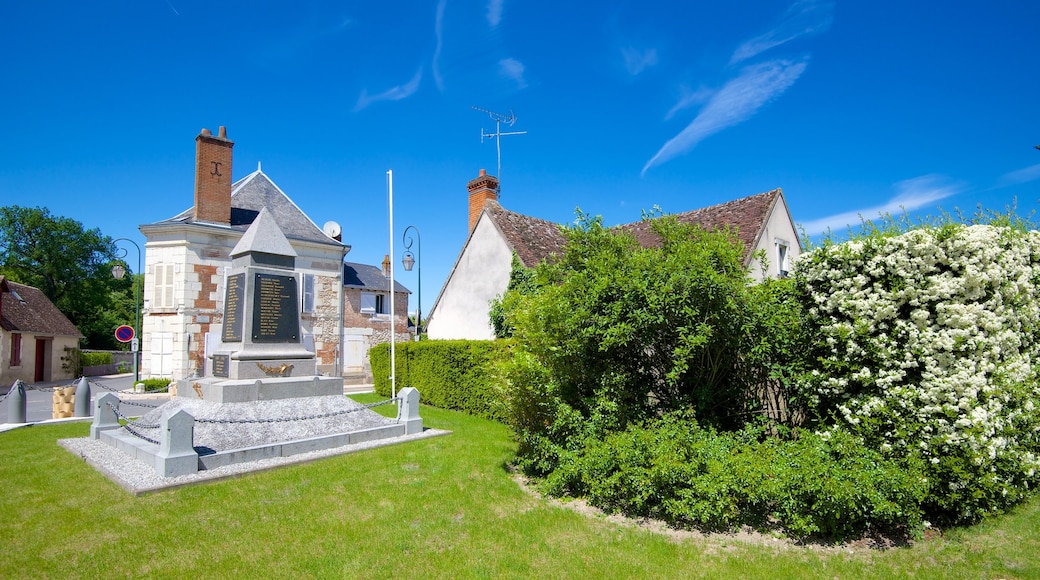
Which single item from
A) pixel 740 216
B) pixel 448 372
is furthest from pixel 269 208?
pixel 740 216

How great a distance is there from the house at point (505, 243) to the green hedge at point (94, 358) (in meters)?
27.4

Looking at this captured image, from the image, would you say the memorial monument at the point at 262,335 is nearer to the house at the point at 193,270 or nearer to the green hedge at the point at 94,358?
the house at the point at 193,270

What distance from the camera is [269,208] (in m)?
23.6

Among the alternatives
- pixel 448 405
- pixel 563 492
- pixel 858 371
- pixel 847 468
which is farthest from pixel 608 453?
pixel 448 405

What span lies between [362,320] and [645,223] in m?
15.4

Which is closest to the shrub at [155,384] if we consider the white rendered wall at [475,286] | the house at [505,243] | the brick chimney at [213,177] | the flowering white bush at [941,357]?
the brick chimney at [213,177]

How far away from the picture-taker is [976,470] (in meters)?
5.24

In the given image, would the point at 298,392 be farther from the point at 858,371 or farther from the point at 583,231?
the point at 858,371

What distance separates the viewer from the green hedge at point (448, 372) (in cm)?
1320

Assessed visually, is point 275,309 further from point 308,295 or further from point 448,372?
point 308,295

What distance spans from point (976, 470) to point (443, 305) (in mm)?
15469

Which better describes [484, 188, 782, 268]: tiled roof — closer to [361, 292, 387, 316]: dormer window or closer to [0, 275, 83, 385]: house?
[361, 292, 387, 316]: dormer window

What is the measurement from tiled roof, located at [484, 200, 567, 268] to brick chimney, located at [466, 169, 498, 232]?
3.70ft

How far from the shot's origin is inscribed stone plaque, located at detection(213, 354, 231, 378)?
9.80 m
